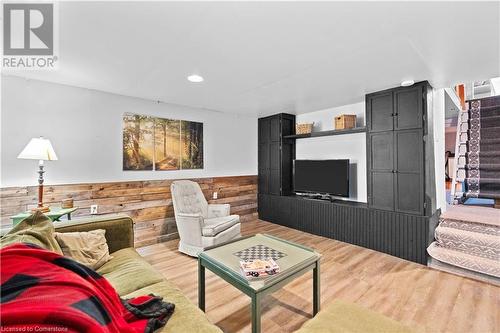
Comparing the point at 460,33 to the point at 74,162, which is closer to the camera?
the point at 460,33

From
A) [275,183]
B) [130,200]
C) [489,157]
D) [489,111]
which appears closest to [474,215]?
[489,157]

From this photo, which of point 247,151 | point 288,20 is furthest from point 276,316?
point 247,151

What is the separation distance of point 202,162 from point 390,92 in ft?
10.2

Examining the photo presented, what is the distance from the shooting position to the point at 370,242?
A: 321 cm

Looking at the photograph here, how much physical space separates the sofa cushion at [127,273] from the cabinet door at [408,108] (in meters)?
3.23

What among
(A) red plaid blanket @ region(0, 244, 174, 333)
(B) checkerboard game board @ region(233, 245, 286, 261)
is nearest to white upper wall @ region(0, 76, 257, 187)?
(B) checkerboard game board @ region(233, 245, 286, 261)

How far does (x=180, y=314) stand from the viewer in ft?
4.11

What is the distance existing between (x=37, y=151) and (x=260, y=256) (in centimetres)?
247

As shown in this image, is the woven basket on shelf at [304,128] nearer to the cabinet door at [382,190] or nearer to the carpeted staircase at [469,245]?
the cabinet door at [382,190]

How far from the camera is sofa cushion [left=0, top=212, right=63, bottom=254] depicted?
51.4 inches

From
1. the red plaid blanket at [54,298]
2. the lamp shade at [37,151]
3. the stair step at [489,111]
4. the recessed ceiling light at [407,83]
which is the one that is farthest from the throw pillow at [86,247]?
the stair step at [489,111]

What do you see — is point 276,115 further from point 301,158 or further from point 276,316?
point 276,316

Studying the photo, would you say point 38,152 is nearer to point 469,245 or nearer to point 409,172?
point 409,172

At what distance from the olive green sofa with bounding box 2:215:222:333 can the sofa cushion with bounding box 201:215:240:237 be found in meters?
0.96
